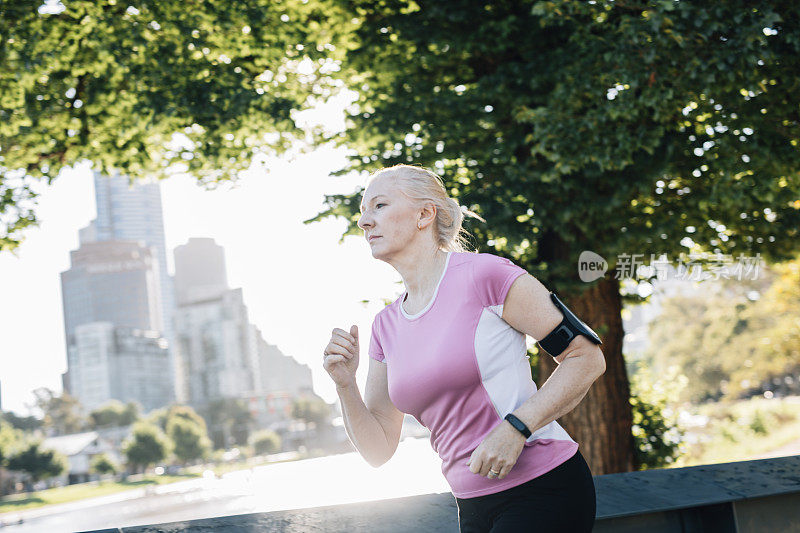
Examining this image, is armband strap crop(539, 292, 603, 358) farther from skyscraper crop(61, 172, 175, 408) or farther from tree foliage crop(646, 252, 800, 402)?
skyscraper crop(61, 172, 175, 408)

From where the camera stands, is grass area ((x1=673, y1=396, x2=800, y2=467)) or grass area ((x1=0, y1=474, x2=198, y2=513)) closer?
grass area ((x1=673, y1=396, x2=800, y2=467))

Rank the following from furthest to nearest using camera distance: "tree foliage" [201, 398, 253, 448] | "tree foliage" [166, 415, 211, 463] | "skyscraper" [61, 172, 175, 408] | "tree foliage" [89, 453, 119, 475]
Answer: "skyscraper" [61, 172, 175, 408], "tree foliage" [201, 398, 253, 448], "tree foliage" [166, 415, 211, 463], "tree foliage" [89, 453, 119, 475]

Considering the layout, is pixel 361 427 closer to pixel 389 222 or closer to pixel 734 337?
pixel 389 222

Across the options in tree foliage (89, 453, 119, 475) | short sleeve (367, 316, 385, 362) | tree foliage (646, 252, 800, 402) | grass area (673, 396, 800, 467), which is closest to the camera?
short sleeve (367, 316, 385, 362)

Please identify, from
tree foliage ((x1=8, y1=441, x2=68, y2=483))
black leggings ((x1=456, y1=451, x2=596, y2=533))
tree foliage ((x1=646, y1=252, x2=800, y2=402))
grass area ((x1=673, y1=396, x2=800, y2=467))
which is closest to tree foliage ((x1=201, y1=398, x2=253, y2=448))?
tree foliage ((x1=8, y1=441, x2=68, y2=483))

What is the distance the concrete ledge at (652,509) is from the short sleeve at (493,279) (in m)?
1.20

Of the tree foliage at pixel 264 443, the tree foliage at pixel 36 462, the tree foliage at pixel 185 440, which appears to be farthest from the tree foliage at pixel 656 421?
the tree foliage at pixel 264 443

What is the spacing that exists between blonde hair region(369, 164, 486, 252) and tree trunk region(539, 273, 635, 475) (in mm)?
5750

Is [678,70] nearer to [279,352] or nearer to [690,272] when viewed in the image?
[690,272]

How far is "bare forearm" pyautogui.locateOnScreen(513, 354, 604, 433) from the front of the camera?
1.95 m

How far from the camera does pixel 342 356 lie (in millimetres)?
2250

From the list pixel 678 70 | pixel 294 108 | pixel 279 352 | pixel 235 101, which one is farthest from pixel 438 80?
pixel 279 352

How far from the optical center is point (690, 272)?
31.2ft

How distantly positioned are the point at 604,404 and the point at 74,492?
103 meters
